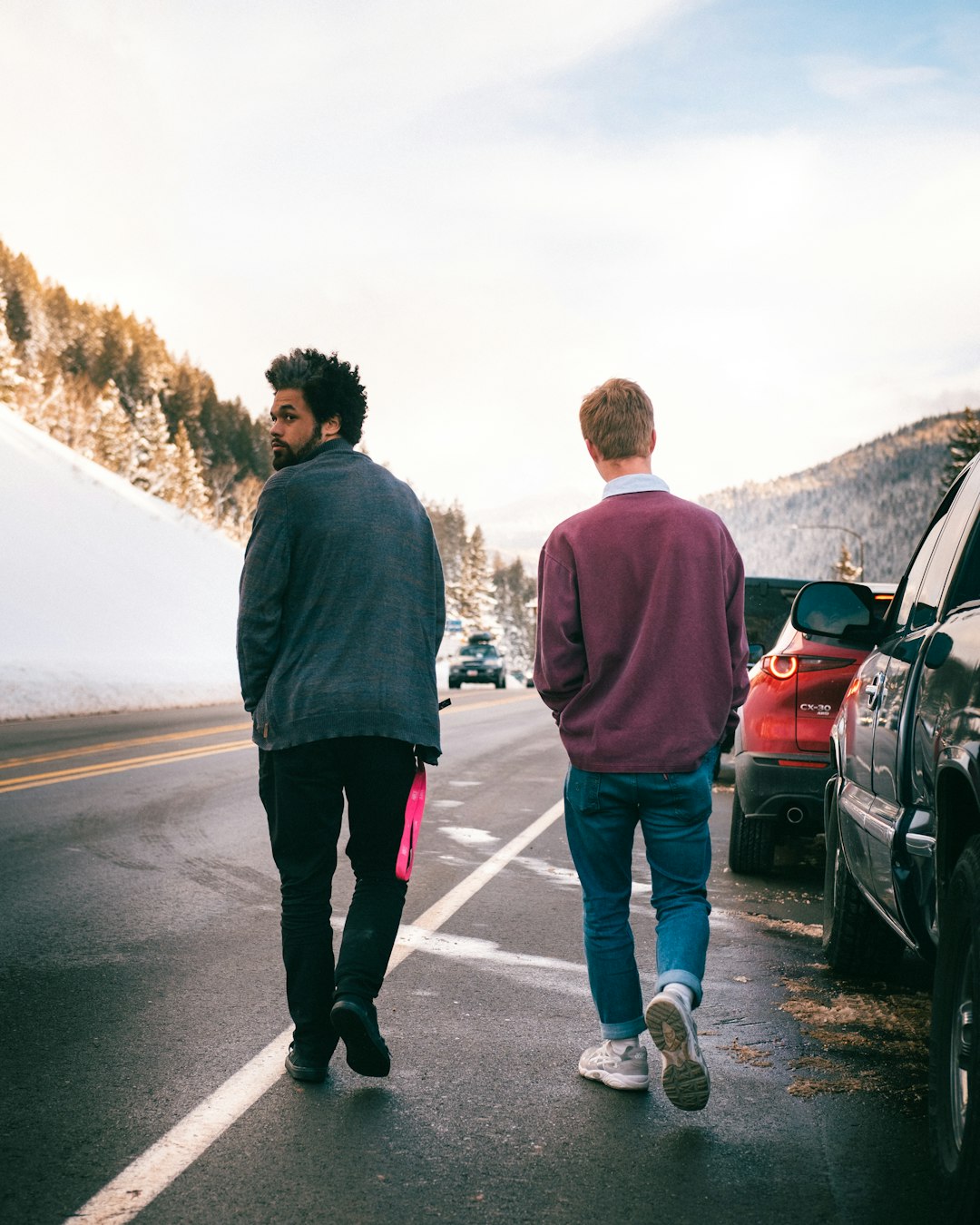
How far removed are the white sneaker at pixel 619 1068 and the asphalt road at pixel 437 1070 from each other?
1.6 inches

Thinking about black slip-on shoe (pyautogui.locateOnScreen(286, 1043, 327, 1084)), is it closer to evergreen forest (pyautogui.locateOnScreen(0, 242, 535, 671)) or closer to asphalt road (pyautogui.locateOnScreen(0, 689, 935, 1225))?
asphalt road (pyautogui.locateOnScreen(0, 689, 935, 1225))

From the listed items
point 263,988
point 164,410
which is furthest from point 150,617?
point 164,410

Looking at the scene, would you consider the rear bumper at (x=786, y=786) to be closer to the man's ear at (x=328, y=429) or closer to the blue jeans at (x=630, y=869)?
the blue jeans at (x=630, y=869)

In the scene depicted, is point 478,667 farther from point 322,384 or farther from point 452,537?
point 452,537

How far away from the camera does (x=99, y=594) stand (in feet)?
151

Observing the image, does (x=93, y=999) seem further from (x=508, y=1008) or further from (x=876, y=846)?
(x=876, y=846)

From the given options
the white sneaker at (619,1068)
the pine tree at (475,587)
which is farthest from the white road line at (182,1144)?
the pine tree at (475,587)

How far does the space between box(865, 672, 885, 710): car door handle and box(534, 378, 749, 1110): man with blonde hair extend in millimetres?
638

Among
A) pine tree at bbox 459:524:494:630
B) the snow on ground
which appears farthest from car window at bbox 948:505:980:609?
pine tree at bbox 459:524:494:630

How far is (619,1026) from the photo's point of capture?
13.3ft

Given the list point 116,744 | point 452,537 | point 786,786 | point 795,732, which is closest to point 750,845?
point 786,786

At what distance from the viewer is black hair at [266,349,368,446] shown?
423 cm

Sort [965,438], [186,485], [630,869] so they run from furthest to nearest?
[186,485] → [965,438] → [630,869]

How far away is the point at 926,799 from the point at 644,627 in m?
0.91
